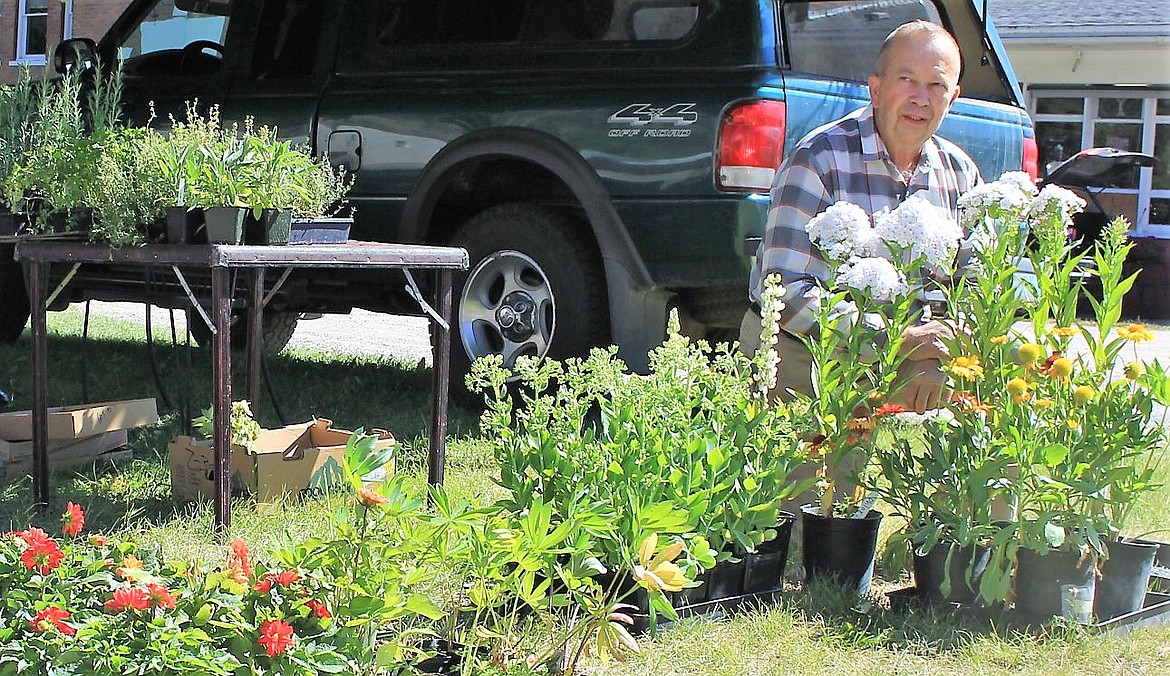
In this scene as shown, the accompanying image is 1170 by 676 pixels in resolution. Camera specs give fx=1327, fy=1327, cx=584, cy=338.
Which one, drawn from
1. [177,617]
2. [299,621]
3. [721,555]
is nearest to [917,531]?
[721,555]

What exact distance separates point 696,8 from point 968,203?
212cm

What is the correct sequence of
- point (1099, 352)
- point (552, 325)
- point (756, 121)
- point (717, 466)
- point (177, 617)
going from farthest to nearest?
point (552, 325) → point (756, 121) → point (1099, 352) → point (717, 466) → point (177, 617)

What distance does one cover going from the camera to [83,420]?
4504 millimetres

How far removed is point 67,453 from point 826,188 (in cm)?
269

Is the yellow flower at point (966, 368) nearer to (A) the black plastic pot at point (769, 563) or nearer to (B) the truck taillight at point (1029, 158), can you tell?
(A) the black plastic pot at point (769, 563)

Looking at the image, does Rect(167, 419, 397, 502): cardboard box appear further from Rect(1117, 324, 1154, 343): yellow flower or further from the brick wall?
the brick wall

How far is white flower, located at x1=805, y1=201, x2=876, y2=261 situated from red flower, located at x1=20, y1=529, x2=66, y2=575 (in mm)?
1789

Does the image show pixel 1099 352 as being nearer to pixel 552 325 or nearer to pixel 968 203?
pixel 968 203

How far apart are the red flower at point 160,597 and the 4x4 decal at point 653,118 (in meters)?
3.13

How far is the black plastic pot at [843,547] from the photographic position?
3.24 metres

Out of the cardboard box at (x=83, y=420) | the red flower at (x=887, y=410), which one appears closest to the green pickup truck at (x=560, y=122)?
the cardboard box at (x=83, y=420)

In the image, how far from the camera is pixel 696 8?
5008 mm

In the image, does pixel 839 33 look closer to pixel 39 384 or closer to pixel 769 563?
pixel 769 563

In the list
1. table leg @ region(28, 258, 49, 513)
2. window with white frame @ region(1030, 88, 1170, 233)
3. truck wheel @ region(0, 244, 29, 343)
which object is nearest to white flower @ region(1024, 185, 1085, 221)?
table leg @ region(28, 258, 49, 513)
